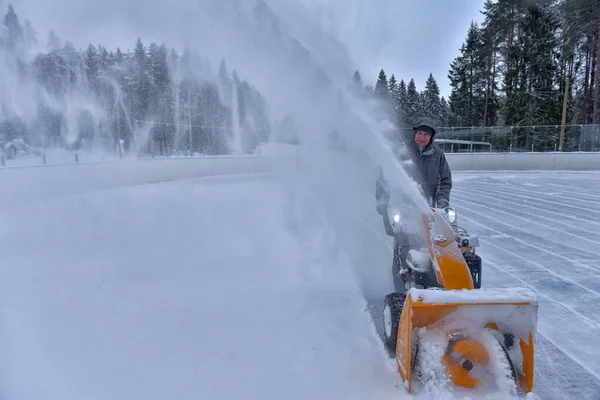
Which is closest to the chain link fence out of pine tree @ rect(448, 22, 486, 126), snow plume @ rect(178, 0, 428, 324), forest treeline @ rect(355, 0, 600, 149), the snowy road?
forest treeline @ rect(355, 0, 600, 149)

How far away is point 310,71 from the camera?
584 cm

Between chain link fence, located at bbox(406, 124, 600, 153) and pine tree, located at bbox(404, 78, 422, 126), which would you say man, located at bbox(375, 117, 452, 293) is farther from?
pine tree, located at bbox(404, 78, 422, 126)

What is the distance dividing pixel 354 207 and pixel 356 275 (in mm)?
4479

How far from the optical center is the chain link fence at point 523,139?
86.3 ft

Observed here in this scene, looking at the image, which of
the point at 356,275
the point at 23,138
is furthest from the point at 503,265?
the point at 23,138

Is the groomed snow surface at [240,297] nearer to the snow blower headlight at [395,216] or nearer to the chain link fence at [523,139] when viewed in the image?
the snow blower headlight at [395,216]

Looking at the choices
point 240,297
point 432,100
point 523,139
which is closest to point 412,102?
point 432,100

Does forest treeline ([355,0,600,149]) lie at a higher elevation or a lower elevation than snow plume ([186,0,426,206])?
higher

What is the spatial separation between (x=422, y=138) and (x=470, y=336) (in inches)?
77.4

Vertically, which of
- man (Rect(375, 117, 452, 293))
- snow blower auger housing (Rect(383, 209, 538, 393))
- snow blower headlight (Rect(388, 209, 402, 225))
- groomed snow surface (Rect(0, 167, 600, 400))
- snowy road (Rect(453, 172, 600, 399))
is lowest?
snowy road (Rect(453, 172, 600, 399))

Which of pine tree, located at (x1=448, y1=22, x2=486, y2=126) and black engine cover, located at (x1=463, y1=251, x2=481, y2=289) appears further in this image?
pine tree, located at (x1=448, y1=22, x2=486, y2=126)

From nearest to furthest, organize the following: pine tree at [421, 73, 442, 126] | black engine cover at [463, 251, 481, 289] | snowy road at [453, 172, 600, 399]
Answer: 1. snowy road at [453, 172, 600, 399]
2. black engine cover at [463, 251, 481, 289]
3. pine tree at [421, 73, 442, 126]

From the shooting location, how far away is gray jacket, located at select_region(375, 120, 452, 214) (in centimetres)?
429

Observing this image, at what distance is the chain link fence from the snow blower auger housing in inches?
1068
